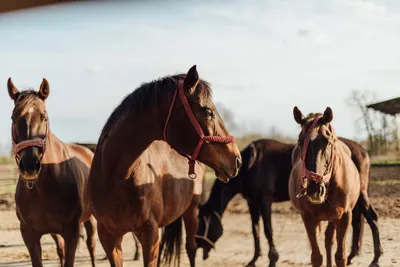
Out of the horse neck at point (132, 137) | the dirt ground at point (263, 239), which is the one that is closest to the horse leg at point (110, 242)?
the horse neck at point (132, 137)

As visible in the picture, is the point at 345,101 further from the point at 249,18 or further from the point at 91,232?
the point at 91,232

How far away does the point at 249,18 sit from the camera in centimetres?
395

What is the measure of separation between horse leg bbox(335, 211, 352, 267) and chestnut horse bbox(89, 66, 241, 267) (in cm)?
107

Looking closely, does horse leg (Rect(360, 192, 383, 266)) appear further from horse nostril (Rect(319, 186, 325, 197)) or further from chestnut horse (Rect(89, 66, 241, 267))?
chestnut horse (Rect(89, 66, 241, 267))

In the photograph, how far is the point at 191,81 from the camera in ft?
6.93

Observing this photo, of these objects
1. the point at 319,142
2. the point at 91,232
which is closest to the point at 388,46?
Result: the point at 319,142

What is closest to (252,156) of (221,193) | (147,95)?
(221,193)

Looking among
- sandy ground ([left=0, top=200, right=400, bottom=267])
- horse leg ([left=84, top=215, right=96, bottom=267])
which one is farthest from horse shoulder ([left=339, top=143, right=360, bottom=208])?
horse leg ([left=84, top=215, right=96, bottom=267])

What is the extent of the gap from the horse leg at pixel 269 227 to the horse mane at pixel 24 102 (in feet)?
7.83

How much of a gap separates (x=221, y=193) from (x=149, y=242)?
2.48 metres

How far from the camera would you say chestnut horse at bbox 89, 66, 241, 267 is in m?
2.09

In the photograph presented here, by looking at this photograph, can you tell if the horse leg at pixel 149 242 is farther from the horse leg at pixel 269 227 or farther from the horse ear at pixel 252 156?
the horse ear at pixel 252 156

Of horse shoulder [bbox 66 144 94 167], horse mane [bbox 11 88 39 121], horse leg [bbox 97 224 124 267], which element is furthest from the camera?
horse shoulder [bbox 66 144 94 167]

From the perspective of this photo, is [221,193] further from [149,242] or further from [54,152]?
[149,242]
